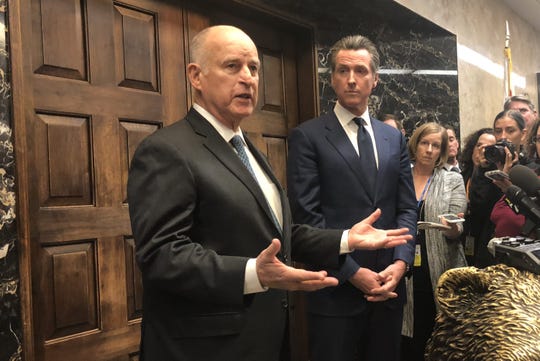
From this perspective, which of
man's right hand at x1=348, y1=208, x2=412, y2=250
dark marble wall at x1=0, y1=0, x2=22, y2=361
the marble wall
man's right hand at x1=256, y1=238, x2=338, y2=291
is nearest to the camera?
man's right hand at x1=256, y1=238, x2=338, y2=291

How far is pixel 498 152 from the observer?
2.53 m

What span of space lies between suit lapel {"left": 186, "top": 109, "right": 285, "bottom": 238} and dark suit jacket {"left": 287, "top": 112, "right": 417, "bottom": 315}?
0.61 meters

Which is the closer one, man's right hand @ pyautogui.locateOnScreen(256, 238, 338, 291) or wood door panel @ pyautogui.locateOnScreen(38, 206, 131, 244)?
man's right hand @ pyautogui.locateOnScreen(256, 238, 338, 291)

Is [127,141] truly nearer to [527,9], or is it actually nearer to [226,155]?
[226,155]

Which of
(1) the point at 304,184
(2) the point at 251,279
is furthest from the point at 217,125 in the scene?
(1) the point at 304,184

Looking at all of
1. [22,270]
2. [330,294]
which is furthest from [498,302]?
[22,270]

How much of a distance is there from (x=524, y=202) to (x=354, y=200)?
1.85ft

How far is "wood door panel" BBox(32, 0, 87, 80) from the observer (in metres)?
1.88

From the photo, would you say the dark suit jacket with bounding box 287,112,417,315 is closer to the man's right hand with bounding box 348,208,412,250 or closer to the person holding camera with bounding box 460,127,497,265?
the man's right hand with bounding box 348,208,412,250

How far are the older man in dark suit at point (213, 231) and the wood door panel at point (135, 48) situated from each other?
88cm

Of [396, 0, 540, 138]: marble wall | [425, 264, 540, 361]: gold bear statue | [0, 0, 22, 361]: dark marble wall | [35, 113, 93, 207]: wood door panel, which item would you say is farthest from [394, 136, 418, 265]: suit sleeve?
[396, 0, 540, 138]: marble wall

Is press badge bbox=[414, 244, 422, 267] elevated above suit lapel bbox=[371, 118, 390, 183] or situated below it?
below

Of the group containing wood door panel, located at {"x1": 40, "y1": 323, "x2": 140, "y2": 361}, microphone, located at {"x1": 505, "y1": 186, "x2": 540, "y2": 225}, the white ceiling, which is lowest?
wood door panel, located at {"x1": 40, "y1": 323, "x2": 140, "y2": 361}

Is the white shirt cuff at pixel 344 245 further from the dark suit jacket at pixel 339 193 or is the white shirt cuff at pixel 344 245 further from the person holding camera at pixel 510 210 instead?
the person holding camera at pixel 510 210
